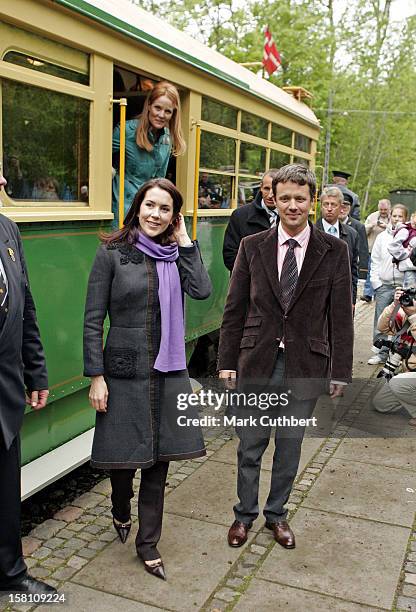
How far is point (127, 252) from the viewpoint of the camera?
318 centimetres

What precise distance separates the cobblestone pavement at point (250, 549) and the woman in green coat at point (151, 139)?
1.87 m

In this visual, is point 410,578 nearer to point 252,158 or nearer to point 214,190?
point 214,190

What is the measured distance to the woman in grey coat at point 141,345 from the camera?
10.3 feet

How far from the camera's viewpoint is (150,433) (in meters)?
3.21

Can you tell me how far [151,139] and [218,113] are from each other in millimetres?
1455

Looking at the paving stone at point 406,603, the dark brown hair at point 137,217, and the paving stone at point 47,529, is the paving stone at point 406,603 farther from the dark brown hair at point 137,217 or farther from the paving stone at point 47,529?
the dark brown hair at point 137,217

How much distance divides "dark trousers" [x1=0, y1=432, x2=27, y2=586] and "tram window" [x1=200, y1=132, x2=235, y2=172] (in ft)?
11.2

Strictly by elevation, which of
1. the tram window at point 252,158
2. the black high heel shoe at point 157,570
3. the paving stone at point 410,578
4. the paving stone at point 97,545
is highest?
the tram window at point 252,158

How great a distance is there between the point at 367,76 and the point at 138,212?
924 inches

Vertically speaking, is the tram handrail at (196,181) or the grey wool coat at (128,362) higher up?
the tram handrail at (196,181)

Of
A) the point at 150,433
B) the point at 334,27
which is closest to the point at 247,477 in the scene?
the point at 150,433

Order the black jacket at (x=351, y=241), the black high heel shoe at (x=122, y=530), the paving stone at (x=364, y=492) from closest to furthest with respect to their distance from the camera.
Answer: the black high heel shoe at (x=122, y=530)
the paving stone at (x=364, y=492)
the black jacket at (x=351, y=241)

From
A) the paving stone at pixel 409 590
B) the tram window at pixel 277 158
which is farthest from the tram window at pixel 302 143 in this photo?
the paving stone at pixel 409 590

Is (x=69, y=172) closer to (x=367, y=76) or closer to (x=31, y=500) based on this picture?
(x=31, y=500)
